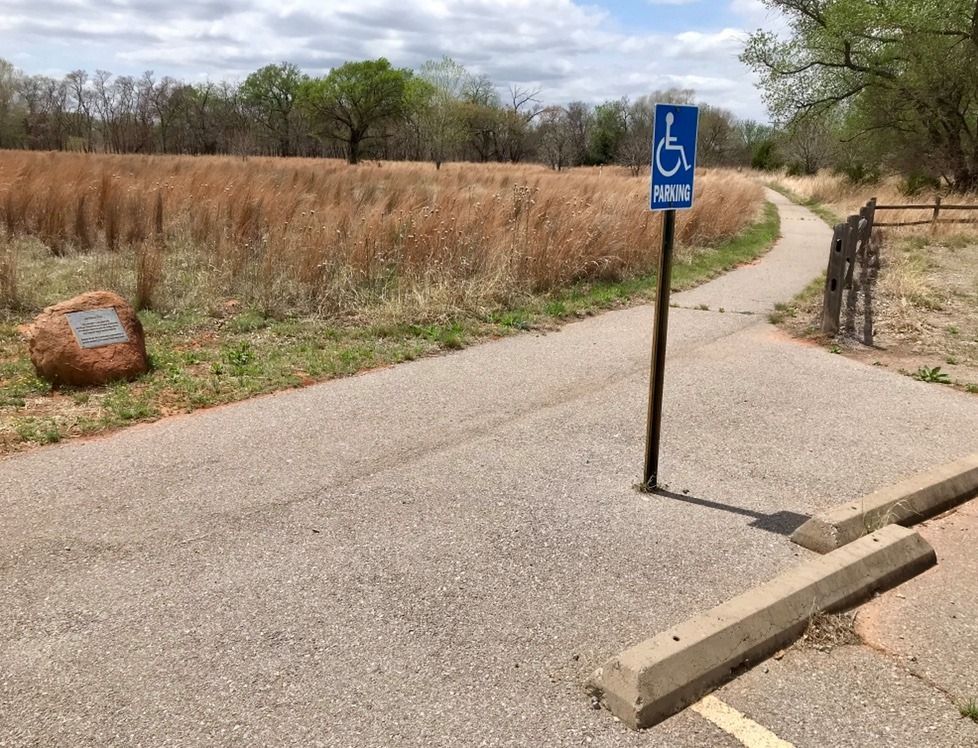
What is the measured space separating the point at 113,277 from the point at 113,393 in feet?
13.1

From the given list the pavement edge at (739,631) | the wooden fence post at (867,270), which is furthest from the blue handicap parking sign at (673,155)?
the wooden fence post at (867,270)

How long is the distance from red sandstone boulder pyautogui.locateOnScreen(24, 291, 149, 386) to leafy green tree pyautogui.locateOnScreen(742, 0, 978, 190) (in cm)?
2757

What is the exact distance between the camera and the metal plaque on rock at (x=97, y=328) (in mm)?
6117

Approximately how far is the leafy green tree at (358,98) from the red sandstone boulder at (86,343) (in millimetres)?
50642

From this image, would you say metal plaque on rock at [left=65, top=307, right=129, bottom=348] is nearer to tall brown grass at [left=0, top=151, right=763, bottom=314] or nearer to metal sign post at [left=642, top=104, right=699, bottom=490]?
tall brown grass at [left=0, top=151, right=763, bottom=314]

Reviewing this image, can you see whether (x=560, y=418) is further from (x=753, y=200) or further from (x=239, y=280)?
(x=753, y=200)

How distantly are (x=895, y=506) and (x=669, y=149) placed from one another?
7.21 feet

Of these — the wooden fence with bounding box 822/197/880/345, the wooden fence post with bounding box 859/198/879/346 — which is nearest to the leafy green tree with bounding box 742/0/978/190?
the wooden fence post with bounding box 859/198/879/346

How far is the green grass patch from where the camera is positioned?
555 cm

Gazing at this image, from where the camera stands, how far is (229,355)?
280 inches

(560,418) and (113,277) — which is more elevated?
(113,277)

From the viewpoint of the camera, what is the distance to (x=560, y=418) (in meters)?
5.90

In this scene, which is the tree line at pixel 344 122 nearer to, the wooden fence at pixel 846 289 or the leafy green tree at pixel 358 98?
the leafy green tree at pixel 358 98

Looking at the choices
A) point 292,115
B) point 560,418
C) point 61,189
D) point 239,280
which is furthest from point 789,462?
point 292,115
